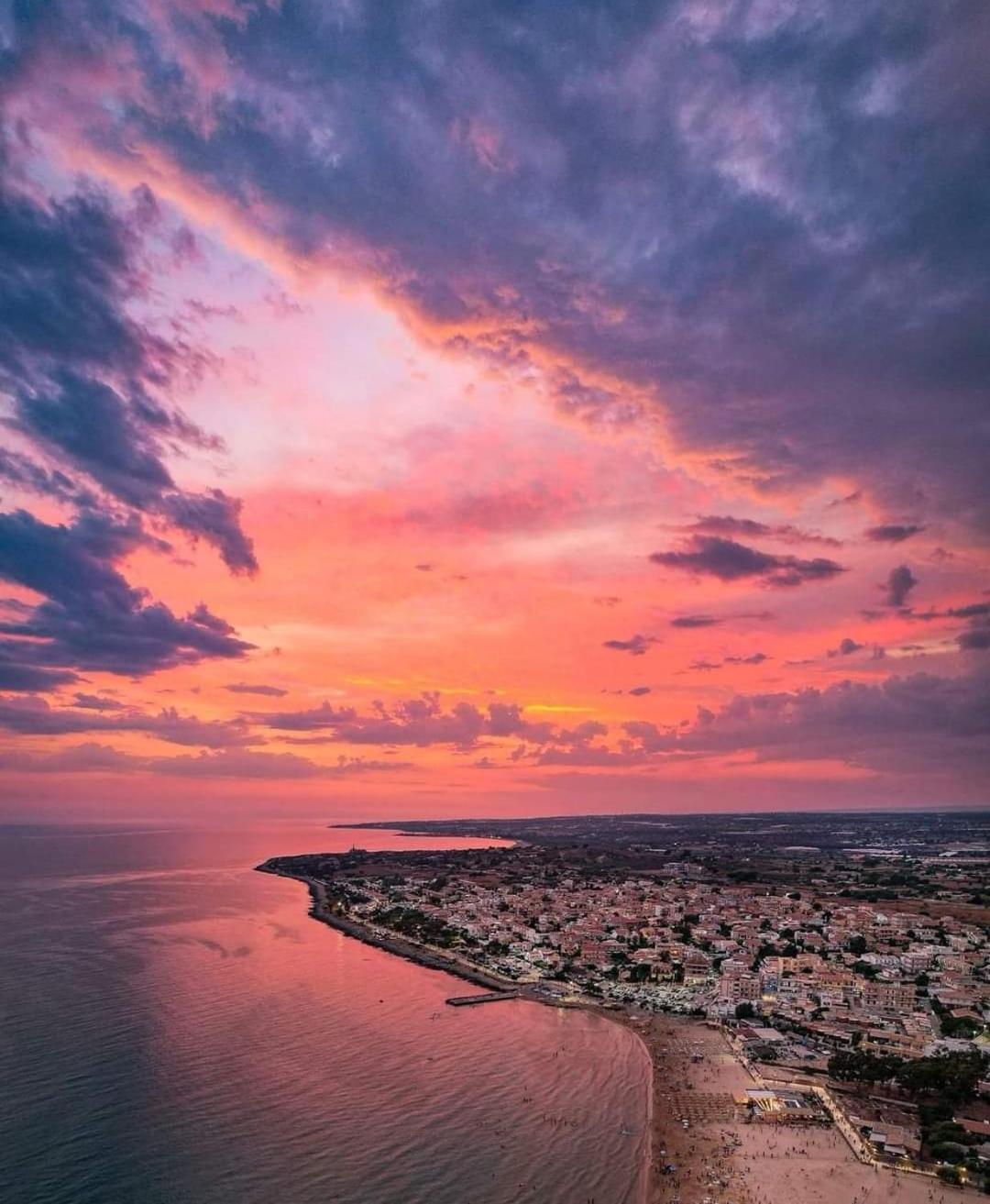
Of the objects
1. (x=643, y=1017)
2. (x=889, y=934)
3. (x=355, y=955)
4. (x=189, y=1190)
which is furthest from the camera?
(x=889, y=934)

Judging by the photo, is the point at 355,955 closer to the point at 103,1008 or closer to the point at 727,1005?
the point at 103,1008

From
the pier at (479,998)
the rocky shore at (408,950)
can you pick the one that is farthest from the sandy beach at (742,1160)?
the rocky shore at (408,950)

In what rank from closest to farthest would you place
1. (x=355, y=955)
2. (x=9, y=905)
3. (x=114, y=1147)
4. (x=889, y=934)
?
1. (x=114, y=1147)
2. (x=355, y=955)
3. (x=889, y=934)
4. (x=9, y=905)

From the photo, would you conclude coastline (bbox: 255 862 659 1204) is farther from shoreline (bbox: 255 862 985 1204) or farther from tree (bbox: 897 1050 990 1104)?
tree (bbox: 897 1050 990 1104)

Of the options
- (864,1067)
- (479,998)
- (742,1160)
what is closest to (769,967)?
(864,1067)

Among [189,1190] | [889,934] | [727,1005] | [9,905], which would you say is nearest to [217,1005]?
[189,1190]

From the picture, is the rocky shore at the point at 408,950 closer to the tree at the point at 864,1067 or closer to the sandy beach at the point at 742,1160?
the sandy beach at the point at 742,1160
